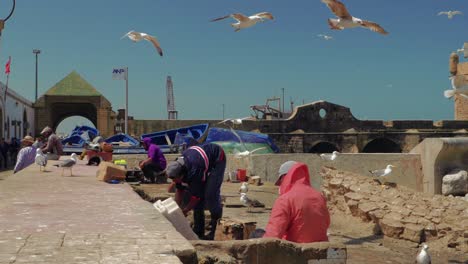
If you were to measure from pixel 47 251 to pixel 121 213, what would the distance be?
1.93m

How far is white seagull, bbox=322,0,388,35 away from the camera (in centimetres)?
626

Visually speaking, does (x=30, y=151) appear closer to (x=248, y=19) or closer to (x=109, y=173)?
(x=109, y=173)

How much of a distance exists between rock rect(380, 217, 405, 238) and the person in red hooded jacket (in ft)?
17.7

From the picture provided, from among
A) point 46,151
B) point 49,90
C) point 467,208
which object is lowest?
point 467,208

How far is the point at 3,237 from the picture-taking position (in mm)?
4188

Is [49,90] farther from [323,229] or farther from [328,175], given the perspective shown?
[323,229]

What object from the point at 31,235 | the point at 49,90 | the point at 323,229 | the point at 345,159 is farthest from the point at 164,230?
the point at 49,90

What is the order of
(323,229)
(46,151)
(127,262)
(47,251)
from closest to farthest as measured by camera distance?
(127,262), (47,251), (323,229), (46,151)

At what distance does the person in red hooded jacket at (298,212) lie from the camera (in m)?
4.30

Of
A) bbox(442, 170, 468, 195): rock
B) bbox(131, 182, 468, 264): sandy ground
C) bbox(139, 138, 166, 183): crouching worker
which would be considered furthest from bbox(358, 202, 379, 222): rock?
bbox(139, 138, 166, 183): crouching worker

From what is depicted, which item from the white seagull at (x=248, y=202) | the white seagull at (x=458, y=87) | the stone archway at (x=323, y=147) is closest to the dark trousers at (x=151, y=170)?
the white seagull at (x=248, y=202)

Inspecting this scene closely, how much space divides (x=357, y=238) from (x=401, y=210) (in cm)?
117

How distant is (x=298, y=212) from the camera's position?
4.31 m

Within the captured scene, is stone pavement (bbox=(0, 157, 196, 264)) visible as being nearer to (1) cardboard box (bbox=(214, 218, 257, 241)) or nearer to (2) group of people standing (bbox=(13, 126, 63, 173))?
(1) cardboard box (bbox=(214, 218, 257, 241))
